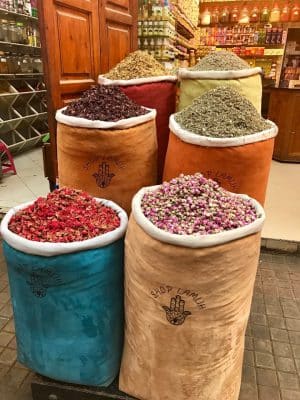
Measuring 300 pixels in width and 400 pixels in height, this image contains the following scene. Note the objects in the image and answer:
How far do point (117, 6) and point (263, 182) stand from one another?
1.59 meters

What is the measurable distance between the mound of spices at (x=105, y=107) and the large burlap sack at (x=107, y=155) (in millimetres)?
51

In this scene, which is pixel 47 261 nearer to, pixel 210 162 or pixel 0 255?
pixel 210 162

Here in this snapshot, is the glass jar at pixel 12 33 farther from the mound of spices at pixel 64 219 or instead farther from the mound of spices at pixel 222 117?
the mound of spices at pixel 64 219

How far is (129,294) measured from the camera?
1.13m

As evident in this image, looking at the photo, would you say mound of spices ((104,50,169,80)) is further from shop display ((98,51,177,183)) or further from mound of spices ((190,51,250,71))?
mound of spices ((190,51,250,71))

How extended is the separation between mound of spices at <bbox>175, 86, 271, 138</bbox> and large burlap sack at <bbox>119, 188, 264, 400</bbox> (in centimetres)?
42

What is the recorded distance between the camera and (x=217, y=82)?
1.67 m

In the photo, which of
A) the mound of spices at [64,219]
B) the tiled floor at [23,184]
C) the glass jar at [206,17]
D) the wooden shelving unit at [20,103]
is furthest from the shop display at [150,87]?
the glass jar at [206,17]

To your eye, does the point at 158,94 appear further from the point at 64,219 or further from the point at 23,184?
the point at 23,184

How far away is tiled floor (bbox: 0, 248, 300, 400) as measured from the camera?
4.56 ft

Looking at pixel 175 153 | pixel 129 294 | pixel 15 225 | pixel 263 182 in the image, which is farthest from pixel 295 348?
pixel 15 225

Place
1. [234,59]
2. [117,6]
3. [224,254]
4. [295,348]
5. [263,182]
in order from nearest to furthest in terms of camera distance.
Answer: [224,254], [263,182], [295,348], [234,59], [117,6]

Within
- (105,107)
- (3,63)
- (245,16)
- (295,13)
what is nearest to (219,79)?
(105,107)

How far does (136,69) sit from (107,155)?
2.29 ft
